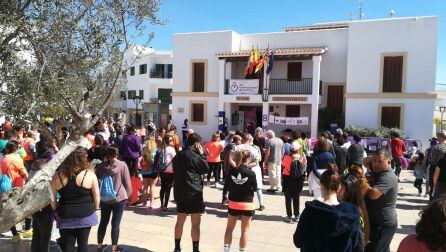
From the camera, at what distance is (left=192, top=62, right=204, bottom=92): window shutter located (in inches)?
935

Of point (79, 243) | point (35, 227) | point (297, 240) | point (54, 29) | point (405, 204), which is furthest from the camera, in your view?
point (405, 204)

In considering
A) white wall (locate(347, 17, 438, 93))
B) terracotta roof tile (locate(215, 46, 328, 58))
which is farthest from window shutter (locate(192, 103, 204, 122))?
white wall (locate(347, 17, 438, 93))

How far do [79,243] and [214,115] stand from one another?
64.4 feet

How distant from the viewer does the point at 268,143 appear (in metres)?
9.12

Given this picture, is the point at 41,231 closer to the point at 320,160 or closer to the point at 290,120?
the point at 320,160

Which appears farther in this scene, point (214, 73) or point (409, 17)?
point (214, 73)

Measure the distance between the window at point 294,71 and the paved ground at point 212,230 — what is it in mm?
14448

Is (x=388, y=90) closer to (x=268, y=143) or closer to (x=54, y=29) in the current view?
(x=268, y=143)

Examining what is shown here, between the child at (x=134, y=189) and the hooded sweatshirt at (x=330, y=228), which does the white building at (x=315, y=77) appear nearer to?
the child at (x=134, y=189)

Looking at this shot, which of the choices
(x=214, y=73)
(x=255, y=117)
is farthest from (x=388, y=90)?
(x=214, y=73)

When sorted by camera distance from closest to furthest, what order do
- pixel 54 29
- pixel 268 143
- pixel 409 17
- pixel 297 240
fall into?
pixel 297 240, pixel 54 29, pixel 268 143, pixel 409 17

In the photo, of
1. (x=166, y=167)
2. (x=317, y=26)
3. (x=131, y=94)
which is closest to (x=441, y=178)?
(x=166, y=167)

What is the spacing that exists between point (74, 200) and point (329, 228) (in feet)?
8.85

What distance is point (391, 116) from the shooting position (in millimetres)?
19203
